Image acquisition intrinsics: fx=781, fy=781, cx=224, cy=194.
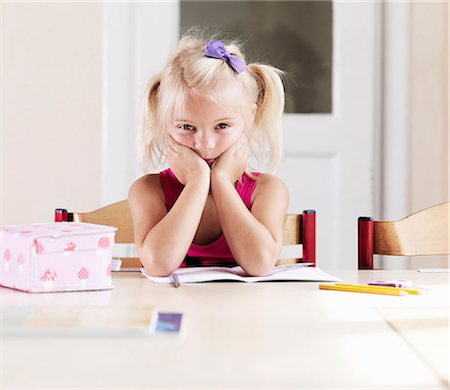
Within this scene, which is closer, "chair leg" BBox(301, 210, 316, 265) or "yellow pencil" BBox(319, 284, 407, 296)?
"yellow pencil" BBox(319, 284, 407, 296)

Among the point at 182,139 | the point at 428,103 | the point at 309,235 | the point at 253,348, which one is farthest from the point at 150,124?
the point at 428,103

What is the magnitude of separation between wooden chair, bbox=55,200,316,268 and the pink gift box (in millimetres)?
492

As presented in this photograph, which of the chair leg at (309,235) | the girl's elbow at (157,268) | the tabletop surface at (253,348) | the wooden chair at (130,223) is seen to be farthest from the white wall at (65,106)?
the tabletop surface at (253,348)

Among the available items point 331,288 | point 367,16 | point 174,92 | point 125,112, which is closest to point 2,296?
point 331,288

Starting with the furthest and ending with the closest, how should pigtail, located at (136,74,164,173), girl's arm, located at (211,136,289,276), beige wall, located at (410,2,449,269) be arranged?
beige wall, located at (410,2,449,269) → pigtail, located at (136,74,164,173) → girl's arm, located at (211,136,289,276)

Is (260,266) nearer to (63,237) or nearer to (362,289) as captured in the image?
(362,289)

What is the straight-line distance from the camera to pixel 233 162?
4.59ft

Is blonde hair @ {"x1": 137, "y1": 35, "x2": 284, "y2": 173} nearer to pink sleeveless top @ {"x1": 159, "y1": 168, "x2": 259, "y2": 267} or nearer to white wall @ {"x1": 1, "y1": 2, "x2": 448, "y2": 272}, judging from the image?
pink sleeveless top @ {"x1": 159, "y1": 168, "x2": 259, "y2": 267}

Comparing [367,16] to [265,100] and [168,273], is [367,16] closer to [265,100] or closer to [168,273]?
[265,100]

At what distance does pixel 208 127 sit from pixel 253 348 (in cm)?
72

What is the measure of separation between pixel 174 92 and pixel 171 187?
20 cm

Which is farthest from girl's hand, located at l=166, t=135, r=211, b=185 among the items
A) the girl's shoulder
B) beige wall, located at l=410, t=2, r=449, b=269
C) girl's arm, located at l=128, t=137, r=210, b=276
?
beige wall, located at l=410, t=2, r=449, b=269

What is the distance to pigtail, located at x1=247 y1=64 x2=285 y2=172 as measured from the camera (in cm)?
153

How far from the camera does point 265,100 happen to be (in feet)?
5.06
